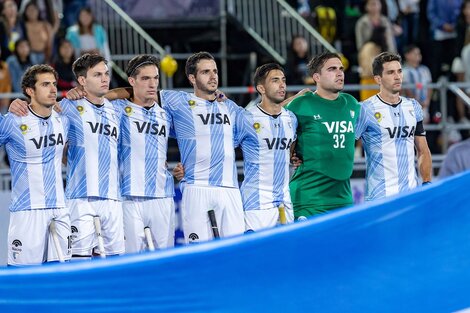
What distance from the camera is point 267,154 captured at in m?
12.9

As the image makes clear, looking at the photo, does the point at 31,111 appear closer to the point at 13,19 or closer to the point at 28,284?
the point at 28,284

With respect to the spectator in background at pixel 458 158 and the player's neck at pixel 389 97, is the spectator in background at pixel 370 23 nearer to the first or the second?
the spectator in background at pixel 458 158

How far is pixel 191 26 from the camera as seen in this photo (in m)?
22.1

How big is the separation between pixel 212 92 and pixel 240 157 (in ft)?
18.7

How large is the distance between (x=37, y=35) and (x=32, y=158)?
25.6 ft

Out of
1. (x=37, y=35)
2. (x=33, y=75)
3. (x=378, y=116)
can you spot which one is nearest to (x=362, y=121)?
(x=378, y=116)

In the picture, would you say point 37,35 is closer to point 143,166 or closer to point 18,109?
point 143,166

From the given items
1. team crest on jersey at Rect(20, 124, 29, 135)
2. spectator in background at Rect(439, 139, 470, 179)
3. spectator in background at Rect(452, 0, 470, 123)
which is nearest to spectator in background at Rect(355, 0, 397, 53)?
spectator in background at Rect(452, 0, 470, 123)

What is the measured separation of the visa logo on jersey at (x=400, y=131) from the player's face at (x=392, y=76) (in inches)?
16.1

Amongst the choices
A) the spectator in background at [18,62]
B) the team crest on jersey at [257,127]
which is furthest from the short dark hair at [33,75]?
the spectator in background at [18,62]

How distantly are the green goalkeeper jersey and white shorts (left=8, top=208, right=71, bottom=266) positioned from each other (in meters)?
2.49

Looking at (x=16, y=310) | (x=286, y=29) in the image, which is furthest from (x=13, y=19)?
(x=16, y=310)

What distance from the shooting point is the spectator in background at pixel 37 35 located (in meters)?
19.5

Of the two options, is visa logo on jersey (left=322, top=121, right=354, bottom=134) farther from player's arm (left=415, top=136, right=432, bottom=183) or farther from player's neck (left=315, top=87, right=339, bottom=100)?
player's arm (left=415, top=136, right=432, bottom=183)
